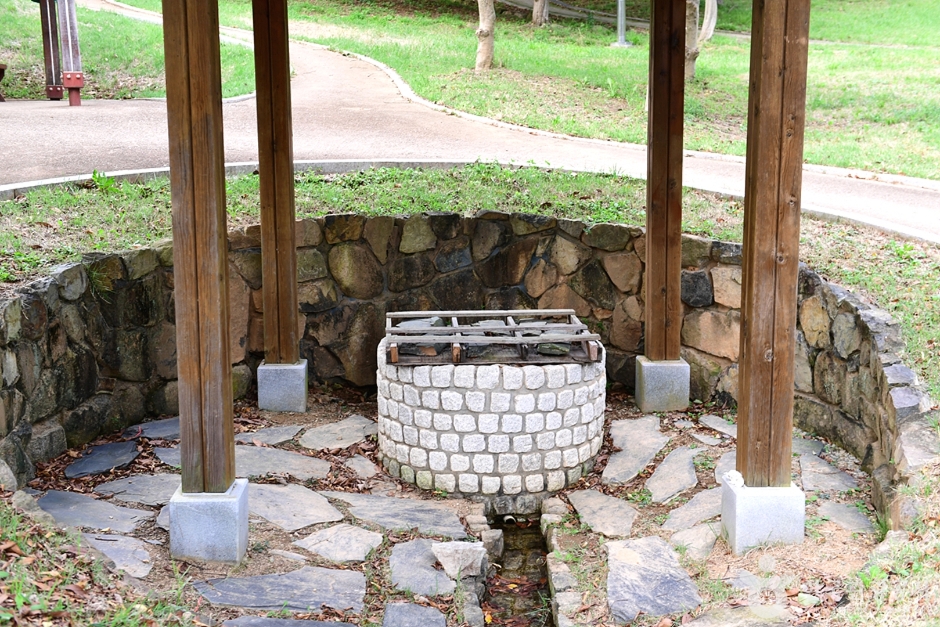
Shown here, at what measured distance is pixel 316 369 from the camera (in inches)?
284

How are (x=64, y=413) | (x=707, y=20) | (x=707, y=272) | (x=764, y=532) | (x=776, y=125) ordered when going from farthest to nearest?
(x=707, y=20) < (x=707, y=272) < (x=64, y=413) < (x=764, y=532) < (x=776, y=125)

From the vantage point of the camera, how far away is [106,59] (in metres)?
15.3

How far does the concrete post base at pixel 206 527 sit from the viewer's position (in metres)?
4.25

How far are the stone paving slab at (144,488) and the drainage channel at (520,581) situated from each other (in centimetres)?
182

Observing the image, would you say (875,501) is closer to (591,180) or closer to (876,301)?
(876,301)

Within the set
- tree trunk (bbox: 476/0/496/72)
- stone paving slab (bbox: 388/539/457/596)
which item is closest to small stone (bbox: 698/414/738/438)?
stone paving slab (bbox: 388/539/457/596)

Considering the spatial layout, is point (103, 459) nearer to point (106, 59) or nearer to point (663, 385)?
point (663, 385)

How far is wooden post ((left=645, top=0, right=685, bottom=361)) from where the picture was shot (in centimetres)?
616

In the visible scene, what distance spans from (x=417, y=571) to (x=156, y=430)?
2.38 m

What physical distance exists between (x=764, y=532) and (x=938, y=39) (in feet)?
69.4

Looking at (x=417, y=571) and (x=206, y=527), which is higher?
(x=206, y=527)

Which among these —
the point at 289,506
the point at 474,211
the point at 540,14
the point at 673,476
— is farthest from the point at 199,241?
the point at 540,14

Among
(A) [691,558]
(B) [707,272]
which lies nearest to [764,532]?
(A) [691,558]

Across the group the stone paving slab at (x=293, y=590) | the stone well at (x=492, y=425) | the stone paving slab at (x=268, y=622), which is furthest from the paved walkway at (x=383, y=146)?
the stone paving slab at (x=268, y=622)
